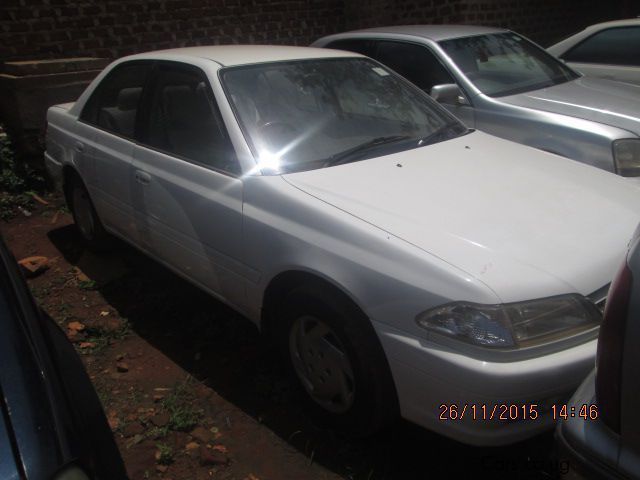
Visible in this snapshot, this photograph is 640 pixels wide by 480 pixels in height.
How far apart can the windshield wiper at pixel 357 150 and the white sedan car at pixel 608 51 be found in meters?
4.07

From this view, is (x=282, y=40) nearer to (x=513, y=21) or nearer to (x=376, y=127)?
(x=513, y=21)

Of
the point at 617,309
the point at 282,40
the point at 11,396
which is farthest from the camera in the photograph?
the point at 282,40

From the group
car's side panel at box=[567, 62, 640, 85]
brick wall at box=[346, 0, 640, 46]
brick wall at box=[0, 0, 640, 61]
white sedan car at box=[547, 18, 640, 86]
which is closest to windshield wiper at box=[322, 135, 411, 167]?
car's side panel at box=[567, 62, 640, 85]

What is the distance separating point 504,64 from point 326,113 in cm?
280

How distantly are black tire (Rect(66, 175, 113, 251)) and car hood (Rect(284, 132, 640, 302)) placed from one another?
7.59ft

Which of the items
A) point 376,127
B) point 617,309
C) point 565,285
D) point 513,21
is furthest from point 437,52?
point 513,21

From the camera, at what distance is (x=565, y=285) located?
7.31ft

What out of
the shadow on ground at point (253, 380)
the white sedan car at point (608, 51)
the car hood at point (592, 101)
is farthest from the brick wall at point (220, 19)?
the car hood at point (592, 101)

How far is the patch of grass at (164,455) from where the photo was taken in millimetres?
2674

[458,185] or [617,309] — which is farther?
[458,185]

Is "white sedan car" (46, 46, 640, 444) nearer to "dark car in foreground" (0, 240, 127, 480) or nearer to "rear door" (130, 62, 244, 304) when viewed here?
"rear door" (130, 62, 244, 304)

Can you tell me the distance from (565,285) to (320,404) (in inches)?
47.2

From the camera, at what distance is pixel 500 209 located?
8.61ft

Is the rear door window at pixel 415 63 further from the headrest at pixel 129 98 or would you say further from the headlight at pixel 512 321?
the headlight at pixel 512 321
